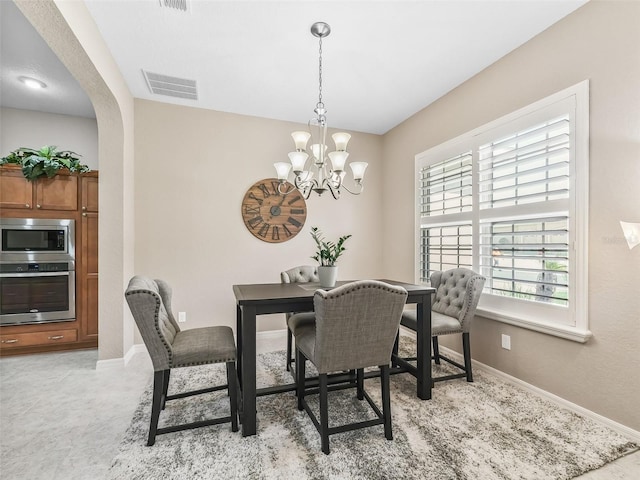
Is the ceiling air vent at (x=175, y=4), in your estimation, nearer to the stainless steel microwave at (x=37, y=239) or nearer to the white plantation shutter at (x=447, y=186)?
the stainless steel microwave at (x=37, y=239)

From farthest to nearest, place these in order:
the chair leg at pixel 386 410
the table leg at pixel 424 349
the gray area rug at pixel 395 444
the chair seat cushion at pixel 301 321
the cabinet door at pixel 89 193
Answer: the cabinet door at pixel 89 193
the chair seat cushion at pixel 301 321
the table leg at pixel 424 349
the chair leg at pixel 386 410
the gray area rug at pixel 395 444

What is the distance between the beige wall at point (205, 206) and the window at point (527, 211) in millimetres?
1852

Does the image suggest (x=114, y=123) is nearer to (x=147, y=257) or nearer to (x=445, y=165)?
(x=147, y=257)

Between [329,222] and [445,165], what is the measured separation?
1.67 metres

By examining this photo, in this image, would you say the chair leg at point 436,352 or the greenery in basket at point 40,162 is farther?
the greenery in basket at point 40,162

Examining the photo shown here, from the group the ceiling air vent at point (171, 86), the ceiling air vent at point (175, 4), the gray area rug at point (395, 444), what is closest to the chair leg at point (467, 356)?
the gray area rug at point (395, 444)

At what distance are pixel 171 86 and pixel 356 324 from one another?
3.12m

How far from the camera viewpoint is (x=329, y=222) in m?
4.39

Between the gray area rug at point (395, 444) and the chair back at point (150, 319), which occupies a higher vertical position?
the chair back at point (150, 319)

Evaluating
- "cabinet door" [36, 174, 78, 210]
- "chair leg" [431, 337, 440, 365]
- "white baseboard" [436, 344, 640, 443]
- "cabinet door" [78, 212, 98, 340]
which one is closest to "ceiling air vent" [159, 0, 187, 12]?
"cabinet door" [36, 174, 78, 210]

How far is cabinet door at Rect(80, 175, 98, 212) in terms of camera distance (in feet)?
11.4

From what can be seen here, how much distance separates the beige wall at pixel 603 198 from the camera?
6.44 feet

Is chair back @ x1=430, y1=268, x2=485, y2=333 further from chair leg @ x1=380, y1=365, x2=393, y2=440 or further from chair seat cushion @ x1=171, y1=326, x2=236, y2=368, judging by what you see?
chair seat cushion @ x1=171, y1=326, x2=236, y2=368

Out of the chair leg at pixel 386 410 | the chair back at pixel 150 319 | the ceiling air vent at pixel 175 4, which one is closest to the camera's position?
the chair back at pixel 150 319
